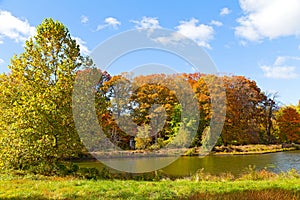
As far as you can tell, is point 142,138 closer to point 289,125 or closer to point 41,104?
point 41,104

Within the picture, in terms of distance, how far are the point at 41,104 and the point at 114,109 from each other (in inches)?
520

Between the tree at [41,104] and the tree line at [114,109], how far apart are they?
37mm

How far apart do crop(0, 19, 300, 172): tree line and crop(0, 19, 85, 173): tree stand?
37 millimetres

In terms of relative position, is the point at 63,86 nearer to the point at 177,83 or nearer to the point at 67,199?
the point at 67,199

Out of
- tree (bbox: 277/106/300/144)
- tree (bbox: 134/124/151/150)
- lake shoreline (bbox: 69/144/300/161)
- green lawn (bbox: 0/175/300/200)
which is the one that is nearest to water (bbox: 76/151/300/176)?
lake shoreline (bbox: 69/144/300/161)

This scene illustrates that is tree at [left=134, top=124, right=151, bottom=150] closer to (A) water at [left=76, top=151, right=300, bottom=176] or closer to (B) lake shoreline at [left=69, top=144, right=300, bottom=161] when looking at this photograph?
(B) lake shoreline at [left=69, top=144, right=300, bottom=161]

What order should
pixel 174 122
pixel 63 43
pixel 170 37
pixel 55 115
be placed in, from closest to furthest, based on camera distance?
pixel 55 115 → pixel 63 43 → pixel 170 37 → pixel 174 122

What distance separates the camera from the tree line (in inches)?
457

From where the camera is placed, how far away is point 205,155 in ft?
92.1

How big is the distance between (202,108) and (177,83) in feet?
17.0

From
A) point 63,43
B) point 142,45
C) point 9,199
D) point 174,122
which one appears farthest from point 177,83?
point 9,199

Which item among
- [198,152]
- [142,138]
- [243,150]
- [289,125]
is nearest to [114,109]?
[142,138]

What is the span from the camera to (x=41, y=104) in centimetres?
1155

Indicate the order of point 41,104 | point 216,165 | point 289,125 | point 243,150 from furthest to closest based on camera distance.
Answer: point 289,125, point 243,150, point 216,165, point 41,104
